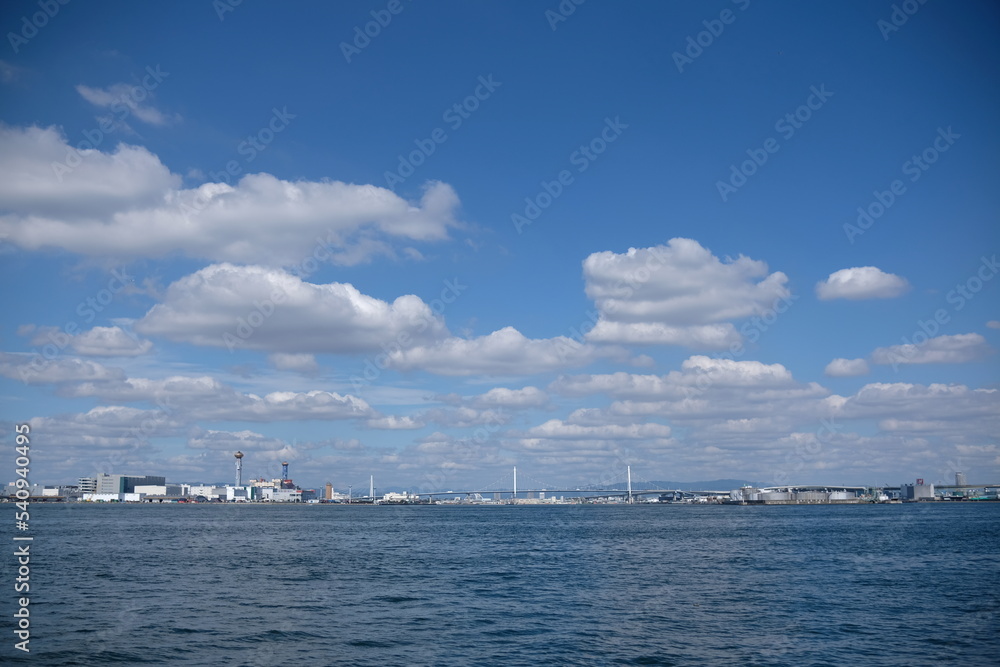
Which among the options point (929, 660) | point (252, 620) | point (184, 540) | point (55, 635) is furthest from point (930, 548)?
point (184, 540)

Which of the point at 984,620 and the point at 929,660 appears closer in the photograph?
the point at 929,660

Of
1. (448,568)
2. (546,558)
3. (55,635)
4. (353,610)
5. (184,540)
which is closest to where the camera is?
(55,635)

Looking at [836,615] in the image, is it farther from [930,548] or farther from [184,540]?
[184,540]

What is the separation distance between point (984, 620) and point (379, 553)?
A: 5825cm

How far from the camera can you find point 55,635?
36125 millimetres

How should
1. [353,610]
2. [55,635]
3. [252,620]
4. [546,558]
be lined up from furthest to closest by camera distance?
[546,558] < [353,610] < [252,620] < [55,635]

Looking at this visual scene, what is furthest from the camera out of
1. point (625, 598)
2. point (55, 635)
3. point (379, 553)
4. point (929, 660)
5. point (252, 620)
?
point (379, 553)

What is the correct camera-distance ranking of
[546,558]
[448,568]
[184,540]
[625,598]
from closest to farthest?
[625,598] < [448,568] < [546,558] < [184,540]

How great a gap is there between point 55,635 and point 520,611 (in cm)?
2435

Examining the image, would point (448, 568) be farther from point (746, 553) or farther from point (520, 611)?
point (746, 553)

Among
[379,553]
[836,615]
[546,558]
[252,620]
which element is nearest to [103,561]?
[379,553]

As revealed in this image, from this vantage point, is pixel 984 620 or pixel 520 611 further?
pixel 520 611

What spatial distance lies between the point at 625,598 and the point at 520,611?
8.11 metres

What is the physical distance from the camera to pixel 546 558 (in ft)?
248
